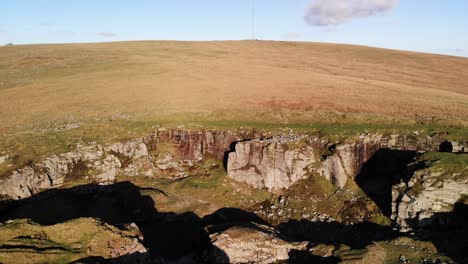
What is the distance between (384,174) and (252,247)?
2281 centimetres

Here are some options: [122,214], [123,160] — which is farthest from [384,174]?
[123,160]

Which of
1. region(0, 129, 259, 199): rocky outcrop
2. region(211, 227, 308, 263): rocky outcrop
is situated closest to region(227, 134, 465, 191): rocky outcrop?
region(0, 129, 259, 199): rocky outcrop

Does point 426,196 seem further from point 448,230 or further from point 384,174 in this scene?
point 384,174

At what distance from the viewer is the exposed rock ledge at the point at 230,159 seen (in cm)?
5141

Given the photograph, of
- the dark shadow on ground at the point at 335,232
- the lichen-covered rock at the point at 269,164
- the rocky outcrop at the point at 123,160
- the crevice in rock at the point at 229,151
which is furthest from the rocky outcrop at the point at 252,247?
the rocky outcrop at the point at 123,160

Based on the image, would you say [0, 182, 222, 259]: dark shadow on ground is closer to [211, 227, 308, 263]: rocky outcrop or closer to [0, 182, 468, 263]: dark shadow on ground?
[0, 182, 468, 263]: dark shadow on ground

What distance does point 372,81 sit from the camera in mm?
93250

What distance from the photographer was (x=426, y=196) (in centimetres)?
4188

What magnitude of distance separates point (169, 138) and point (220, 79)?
35.8m

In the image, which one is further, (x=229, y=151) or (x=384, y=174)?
(x=229, y=151)

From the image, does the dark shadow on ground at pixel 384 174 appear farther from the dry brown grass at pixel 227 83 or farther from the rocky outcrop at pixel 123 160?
the rocky outcrop at pixel 123 160

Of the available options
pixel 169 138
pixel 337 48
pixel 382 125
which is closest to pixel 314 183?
pixel 382 125

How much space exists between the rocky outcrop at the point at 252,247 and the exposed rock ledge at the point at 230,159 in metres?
14.8

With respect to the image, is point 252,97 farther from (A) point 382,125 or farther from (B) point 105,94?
(B) point 105,94
